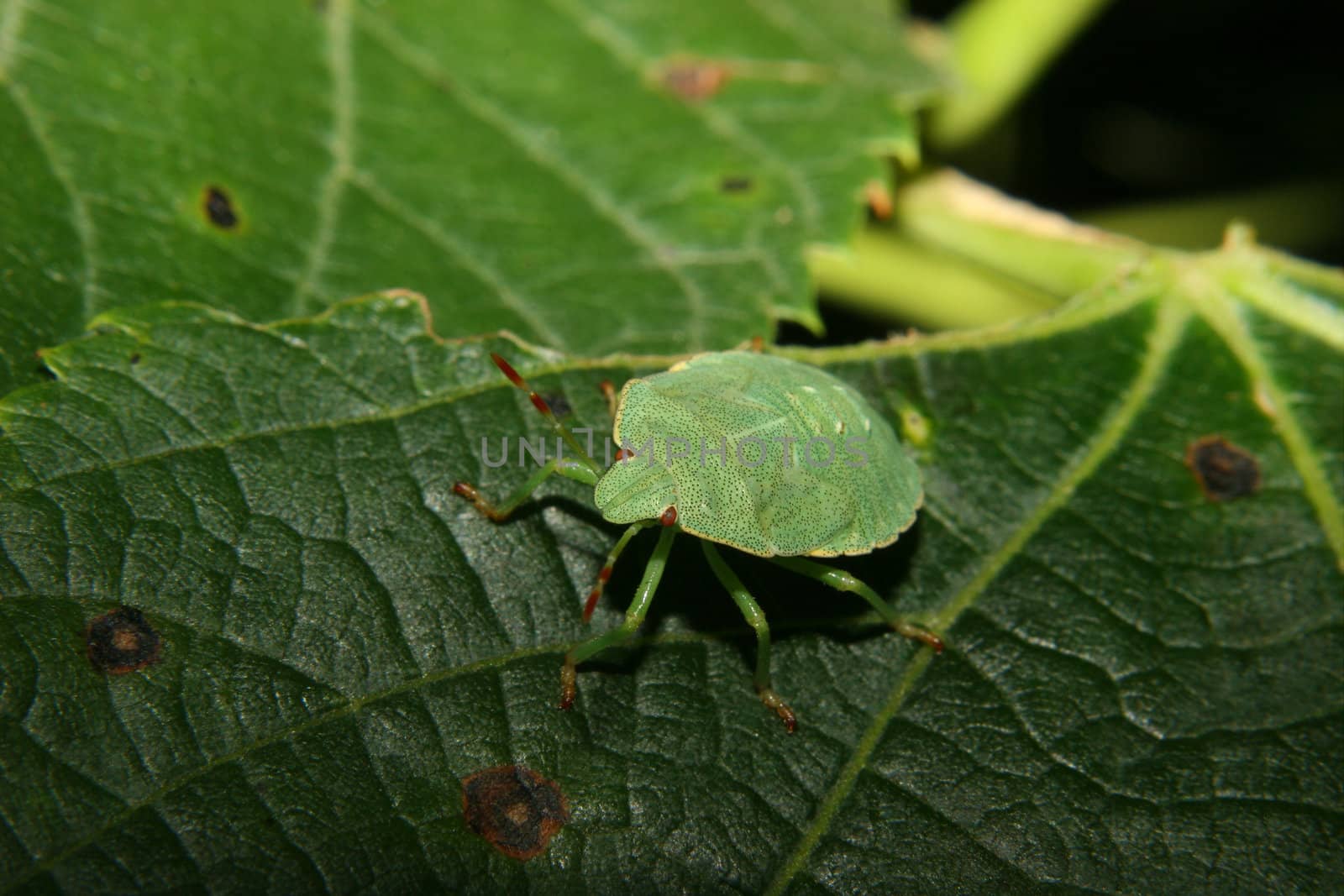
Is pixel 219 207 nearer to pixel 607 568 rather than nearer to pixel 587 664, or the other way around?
pixel 607 568

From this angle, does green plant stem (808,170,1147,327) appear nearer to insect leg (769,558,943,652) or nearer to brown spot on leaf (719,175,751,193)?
brown spot on leaf (719,175,751,193)

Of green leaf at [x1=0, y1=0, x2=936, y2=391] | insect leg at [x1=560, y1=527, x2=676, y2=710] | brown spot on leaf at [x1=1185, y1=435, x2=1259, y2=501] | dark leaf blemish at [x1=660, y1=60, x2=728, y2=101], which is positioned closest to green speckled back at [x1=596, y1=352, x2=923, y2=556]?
insect leg at [x1=560, y1=527, x2=676, y2=710]

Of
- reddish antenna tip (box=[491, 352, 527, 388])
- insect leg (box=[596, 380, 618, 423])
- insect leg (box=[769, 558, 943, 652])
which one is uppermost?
reddish antenna tip (box=[491, 352, 527, 388])

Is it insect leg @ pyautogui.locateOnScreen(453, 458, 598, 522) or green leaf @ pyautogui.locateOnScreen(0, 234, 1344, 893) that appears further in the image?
insect leg @ pyautogui.locateOnScreen(453, 458, 598, 522)

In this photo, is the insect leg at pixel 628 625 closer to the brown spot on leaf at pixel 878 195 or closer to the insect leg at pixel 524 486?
the insect leg at pixel 524 486

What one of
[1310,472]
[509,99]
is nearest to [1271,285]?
[1310,472]

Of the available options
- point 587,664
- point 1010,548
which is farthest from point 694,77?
point 587,664

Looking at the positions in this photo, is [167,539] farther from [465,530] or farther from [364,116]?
[364,116]
